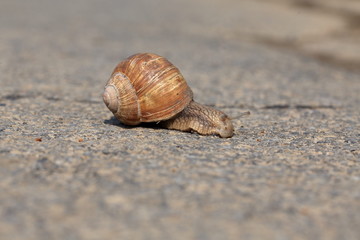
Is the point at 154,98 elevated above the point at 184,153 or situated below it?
above

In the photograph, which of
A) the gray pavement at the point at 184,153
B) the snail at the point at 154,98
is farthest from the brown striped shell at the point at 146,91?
the gray pavement at the point at 184,153

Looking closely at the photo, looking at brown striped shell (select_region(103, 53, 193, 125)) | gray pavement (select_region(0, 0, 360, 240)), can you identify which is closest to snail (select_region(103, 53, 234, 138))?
brown striped shell (select_region(103, 53, 193, 125))

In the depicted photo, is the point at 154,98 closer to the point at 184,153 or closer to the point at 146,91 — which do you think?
the point at 146,91

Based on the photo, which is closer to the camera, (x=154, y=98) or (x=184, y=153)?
(x=184, y=153)

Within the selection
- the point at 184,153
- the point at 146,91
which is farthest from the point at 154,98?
the point at 184,153

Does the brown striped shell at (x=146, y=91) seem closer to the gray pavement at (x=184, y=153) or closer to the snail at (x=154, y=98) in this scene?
the snail at (x=154, y=98)

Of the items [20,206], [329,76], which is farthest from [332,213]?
[329,76]

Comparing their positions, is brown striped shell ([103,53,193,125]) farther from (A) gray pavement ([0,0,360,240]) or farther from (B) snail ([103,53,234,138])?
(A) gray pavement ([0,0,360,240])
